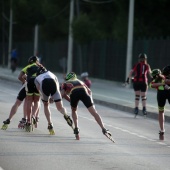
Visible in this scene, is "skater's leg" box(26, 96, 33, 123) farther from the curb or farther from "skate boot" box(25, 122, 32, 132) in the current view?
the curb

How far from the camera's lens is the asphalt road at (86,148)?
12953mm

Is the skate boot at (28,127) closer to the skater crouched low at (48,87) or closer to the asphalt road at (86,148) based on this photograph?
the asphalt road at (86,148)

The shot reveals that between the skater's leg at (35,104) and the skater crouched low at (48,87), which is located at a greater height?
the skater crouched low at (48,87)

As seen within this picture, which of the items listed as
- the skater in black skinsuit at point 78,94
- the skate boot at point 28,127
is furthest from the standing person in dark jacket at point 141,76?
the skater in black skinsuit at point 78,94

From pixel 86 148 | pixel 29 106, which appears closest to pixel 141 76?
pixel 29 106

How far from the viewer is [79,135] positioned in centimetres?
1777

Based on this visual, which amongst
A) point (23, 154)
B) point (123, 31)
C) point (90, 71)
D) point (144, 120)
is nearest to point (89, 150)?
point (23, 154)

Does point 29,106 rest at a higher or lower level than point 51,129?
higher

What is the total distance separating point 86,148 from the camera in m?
15.3

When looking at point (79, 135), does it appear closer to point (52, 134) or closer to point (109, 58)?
point (52, 134)

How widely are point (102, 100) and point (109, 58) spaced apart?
57.4 feet

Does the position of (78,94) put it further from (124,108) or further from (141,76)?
(124,108)

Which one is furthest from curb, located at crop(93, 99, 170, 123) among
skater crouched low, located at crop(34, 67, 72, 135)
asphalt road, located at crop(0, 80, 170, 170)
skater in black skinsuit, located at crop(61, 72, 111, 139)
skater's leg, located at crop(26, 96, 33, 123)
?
skater in black skinsuit, located at crop(61, 72, 111, 139)

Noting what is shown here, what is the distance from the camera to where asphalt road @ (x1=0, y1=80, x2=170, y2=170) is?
13.0m
